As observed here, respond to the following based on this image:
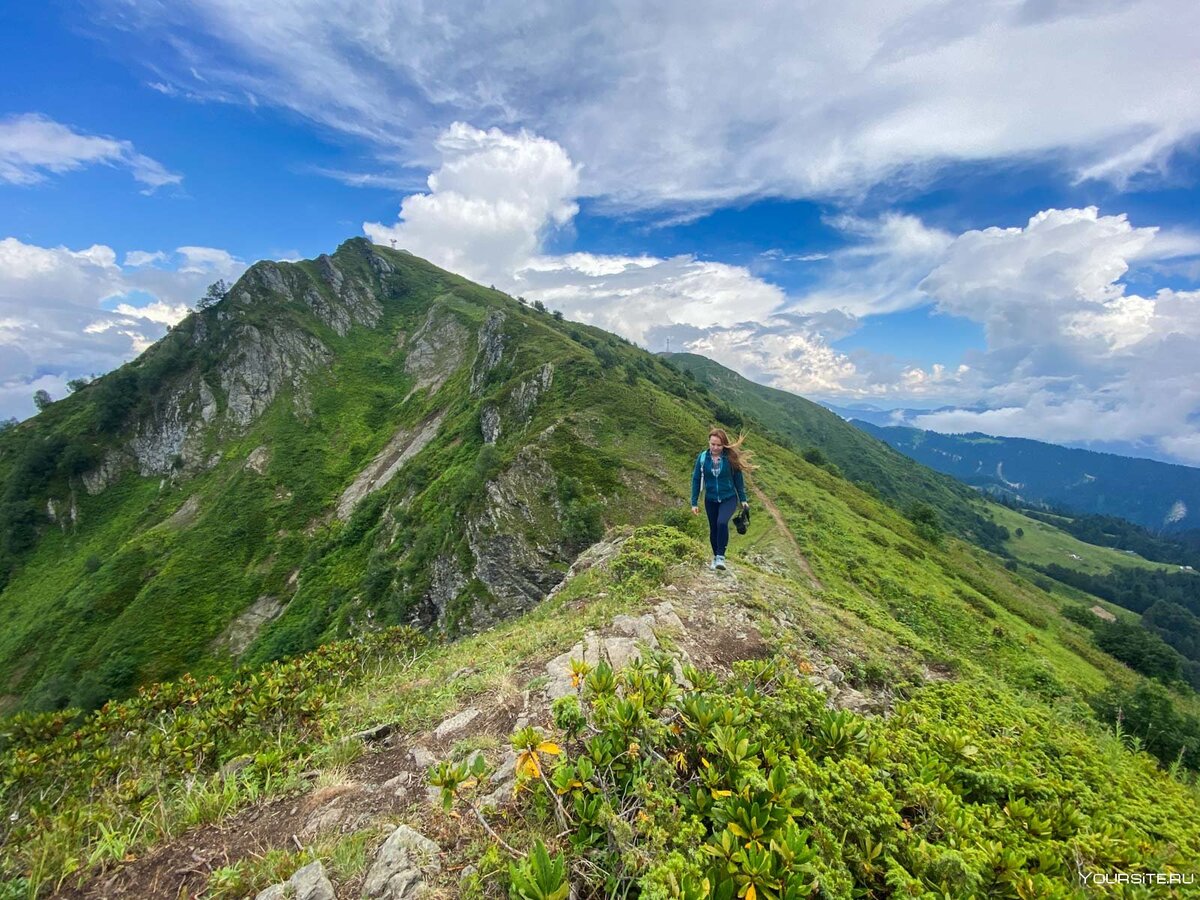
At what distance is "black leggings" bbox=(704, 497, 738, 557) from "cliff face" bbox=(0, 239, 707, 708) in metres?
25.2

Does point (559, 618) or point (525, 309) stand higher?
point (525, 309)

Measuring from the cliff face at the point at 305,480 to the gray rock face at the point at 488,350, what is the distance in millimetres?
671

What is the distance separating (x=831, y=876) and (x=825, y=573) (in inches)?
986

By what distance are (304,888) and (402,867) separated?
71 cm

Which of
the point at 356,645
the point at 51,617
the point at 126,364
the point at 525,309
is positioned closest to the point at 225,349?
the point at 126,364

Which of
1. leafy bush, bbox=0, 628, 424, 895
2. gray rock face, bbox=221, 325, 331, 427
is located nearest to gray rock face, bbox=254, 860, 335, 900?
leafy bush, bbox=0, 628, 424, 895

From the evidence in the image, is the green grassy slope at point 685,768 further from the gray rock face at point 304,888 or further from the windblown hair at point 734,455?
the windblown hair at point 734,455

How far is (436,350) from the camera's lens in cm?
10169

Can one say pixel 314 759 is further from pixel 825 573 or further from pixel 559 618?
pixel 825 573

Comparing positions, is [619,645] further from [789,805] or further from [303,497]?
[303,497]

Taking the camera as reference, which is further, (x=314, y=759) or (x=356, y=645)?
(x=356, y=645)

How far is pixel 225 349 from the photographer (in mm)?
94312

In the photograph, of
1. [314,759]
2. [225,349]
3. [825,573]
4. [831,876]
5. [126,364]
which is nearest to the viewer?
[831,876]

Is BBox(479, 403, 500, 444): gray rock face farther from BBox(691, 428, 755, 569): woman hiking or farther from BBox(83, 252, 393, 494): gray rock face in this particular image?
BBox(691, 428, 755, 569): woman hiking
